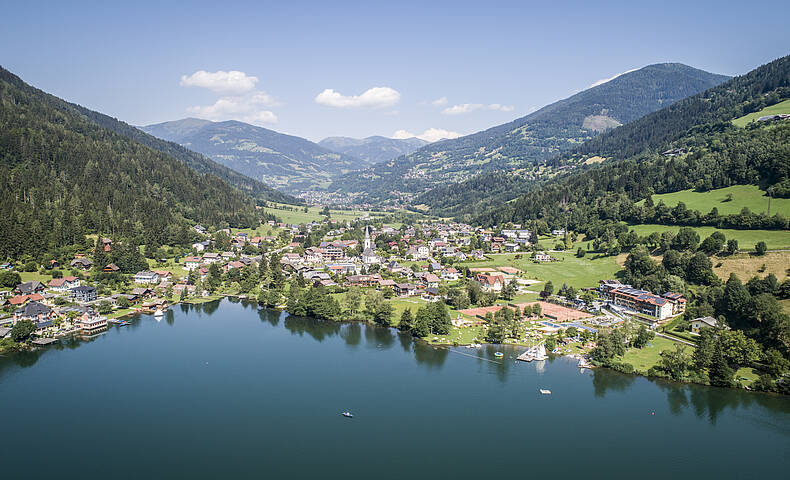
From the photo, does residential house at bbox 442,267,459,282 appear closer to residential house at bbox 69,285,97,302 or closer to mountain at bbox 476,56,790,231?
mountain at bbox 476,56,790,231

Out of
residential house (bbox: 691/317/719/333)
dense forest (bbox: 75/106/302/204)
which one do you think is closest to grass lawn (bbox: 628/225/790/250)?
residential house (bbox: 691/317/719/333)

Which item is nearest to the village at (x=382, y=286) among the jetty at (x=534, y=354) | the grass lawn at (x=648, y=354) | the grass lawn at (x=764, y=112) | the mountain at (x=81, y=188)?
the jetty at (x=534, y=354)

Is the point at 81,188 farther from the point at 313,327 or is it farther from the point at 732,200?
the point at 732,200

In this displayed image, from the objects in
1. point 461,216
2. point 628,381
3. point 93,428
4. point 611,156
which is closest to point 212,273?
point 93,428

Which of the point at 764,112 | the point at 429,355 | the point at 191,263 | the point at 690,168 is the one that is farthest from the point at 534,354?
the point at 764,112

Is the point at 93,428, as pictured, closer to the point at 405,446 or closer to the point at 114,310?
the point at 405,446
